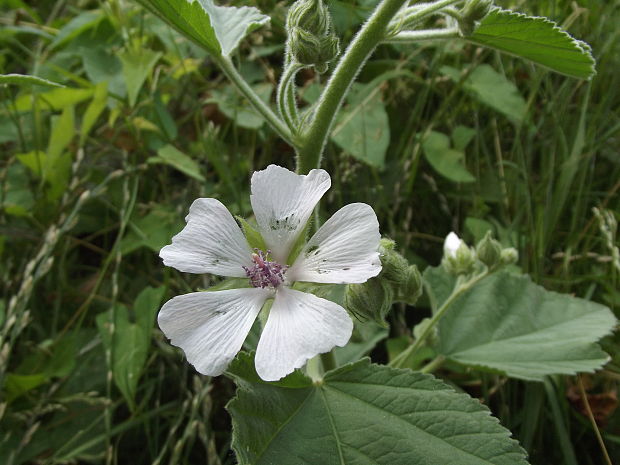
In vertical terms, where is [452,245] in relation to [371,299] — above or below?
below

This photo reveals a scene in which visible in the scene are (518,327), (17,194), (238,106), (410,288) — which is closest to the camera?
(410,288)

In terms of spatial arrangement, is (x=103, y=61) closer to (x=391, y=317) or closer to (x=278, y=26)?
(x=278, y=26)

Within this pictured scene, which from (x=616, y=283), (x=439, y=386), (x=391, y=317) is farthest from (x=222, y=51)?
(x=616, y=283)

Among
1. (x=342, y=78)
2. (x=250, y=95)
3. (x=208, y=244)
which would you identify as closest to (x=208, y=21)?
(x=250, y=95)

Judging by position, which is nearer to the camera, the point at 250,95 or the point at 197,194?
the point at 250,95

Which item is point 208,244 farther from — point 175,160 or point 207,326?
point 175,160

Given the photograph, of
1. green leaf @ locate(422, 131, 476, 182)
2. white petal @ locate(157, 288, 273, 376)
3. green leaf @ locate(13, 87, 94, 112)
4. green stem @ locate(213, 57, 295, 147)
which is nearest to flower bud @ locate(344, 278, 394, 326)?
white petal @ locate(157, 288, 273, 376)

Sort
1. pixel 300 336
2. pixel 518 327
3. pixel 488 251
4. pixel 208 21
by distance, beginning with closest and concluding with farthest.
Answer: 1. pixel 300 336
2. pixel 208 21
3. pixel 488 251
4. pixel 518 327

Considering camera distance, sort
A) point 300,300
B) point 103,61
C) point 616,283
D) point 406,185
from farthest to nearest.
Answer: point 103,61, point 406,185, point 616,283, point 300,300
